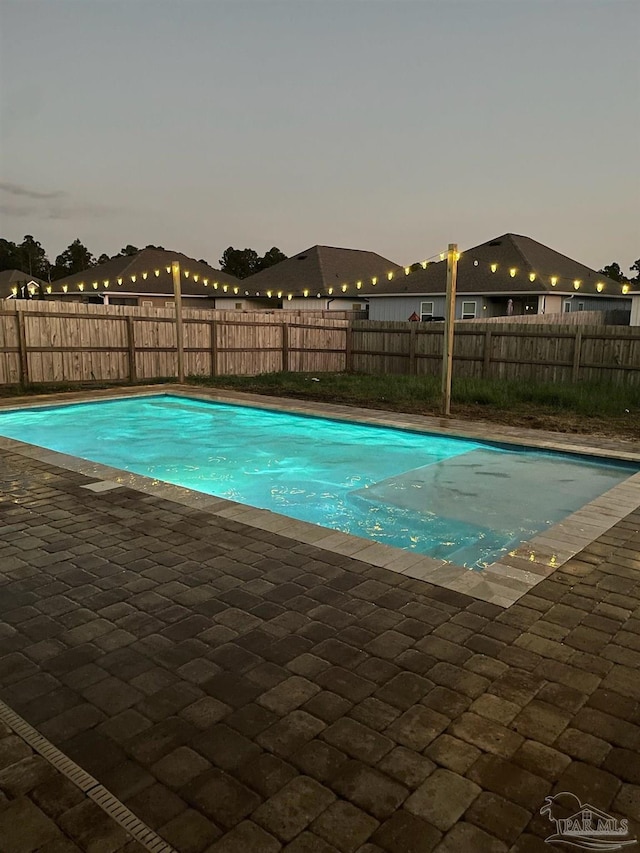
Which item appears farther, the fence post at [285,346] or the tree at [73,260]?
the tree at [73,260]

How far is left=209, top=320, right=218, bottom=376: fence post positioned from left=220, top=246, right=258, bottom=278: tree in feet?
146

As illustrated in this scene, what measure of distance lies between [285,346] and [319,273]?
43.3 ft

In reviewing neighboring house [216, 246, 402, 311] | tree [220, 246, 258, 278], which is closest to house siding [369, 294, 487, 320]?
neighboring house [216, 246, 402, 311]

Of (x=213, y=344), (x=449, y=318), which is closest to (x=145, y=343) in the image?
(x=213, y=344)

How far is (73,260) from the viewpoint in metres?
63.1

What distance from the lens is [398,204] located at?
89.0 ft

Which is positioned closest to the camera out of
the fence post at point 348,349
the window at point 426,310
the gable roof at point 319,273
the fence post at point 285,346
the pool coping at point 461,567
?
the pool coping at point 461,567

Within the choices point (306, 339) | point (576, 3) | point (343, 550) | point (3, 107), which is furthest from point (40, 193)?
point (343, 550)

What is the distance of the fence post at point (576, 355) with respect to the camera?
12.4 m

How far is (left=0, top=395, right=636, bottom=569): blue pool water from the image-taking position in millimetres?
5785

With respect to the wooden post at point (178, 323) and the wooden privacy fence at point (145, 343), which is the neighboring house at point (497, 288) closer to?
the wooden privacy fence at point (145, 343)

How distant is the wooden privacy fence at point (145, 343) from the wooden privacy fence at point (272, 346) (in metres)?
0.02

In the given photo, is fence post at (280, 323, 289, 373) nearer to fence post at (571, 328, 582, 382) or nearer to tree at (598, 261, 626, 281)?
fence post at (571, 328, 582, 382)

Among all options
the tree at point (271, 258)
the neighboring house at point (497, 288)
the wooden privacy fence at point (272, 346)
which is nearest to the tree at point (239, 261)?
the tree at point (271, 258)
